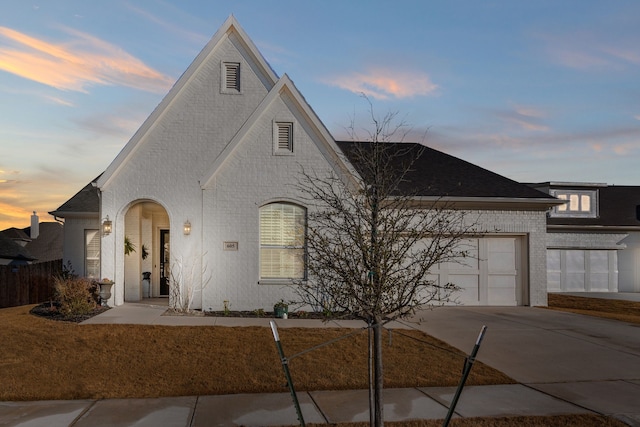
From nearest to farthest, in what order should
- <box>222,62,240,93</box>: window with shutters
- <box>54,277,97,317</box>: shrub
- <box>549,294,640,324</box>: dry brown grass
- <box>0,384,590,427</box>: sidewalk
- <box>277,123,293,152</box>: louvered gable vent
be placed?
1. <box>0,384,590,427</box>: sidewalk
2. <box>54,277,97,317</box>: shrub
3. <box>277,123,293,152</box>: louvered gable vent
4. <box>222,62,240,93</box>: window with shutters
5. <box>549,294,640,324</box>: dry brown grass

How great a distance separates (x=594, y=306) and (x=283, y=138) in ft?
44.5

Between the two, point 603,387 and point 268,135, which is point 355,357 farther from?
point 268,135

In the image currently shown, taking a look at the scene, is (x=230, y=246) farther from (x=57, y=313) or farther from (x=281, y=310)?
(x=57, y=313)

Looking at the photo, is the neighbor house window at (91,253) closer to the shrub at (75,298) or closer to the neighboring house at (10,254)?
the shrub at (75,298)

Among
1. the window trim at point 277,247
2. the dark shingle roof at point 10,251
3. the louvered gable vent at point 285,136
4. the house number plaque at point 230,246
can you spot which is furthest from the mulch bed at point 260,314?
the dark shingle roof at point 10,251

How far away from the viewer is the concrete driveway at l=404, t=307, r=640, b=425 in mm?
8148

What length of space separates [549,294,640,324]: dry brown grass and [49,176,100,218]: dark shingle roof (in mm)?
16167

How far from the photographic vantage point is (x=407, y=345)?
11.0 metres

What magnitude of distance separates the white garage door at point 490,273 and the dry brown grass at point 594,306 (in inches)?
65.2

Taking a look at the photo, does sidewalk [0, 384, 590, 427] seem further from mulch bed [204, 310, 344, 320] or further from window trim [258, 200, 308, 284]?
window trim [258, 200, 308, 284]

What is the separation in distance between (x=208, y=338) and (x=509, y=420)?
6522 mm

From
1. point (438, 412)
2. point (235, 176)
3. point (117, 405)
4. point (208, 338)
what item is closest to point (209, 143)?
point (235, 176)

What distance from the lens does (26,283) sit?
20.2 m

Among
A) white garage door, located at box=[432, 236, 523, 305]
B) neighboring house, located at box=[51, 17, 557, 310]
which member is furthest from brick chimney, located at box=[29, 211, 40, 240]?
white garage door, located at box=[432, 236, 523, 305]
